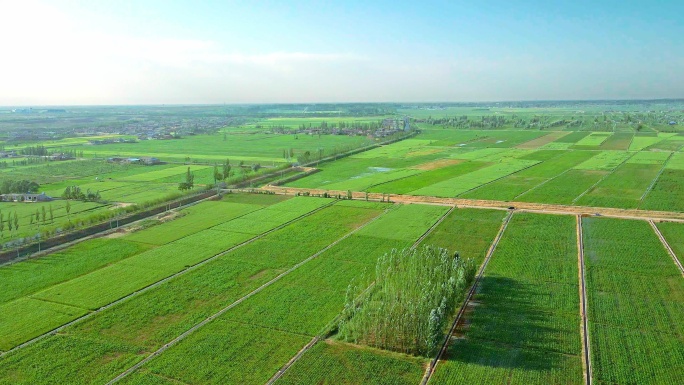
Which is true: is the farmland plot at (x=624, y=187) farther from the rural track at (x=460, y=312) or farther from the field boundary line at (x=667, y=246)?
the rural track at (x=460, y=312)

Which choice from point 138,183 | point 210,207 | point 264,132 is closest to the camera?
point 210,207

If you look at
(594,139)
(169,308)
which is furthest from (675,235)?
(594,139)

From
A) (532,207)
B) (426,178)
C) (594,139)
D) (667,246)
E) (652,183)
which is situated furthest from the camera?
(594,139)

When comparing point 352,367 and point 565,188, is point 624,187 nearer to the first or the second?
point 565,188

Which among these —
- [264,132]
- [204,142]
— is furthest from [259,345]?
[264,132]

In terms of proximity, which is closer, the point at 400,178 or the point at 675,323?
the point at 675,323

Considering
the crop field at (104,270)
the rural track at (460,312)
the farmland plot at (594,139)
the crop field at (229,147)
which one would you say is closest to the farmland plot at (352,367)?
the rural track at (460,312)

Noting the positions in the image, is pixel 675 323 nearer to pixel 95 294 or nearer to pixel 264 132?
pixel 95 294
